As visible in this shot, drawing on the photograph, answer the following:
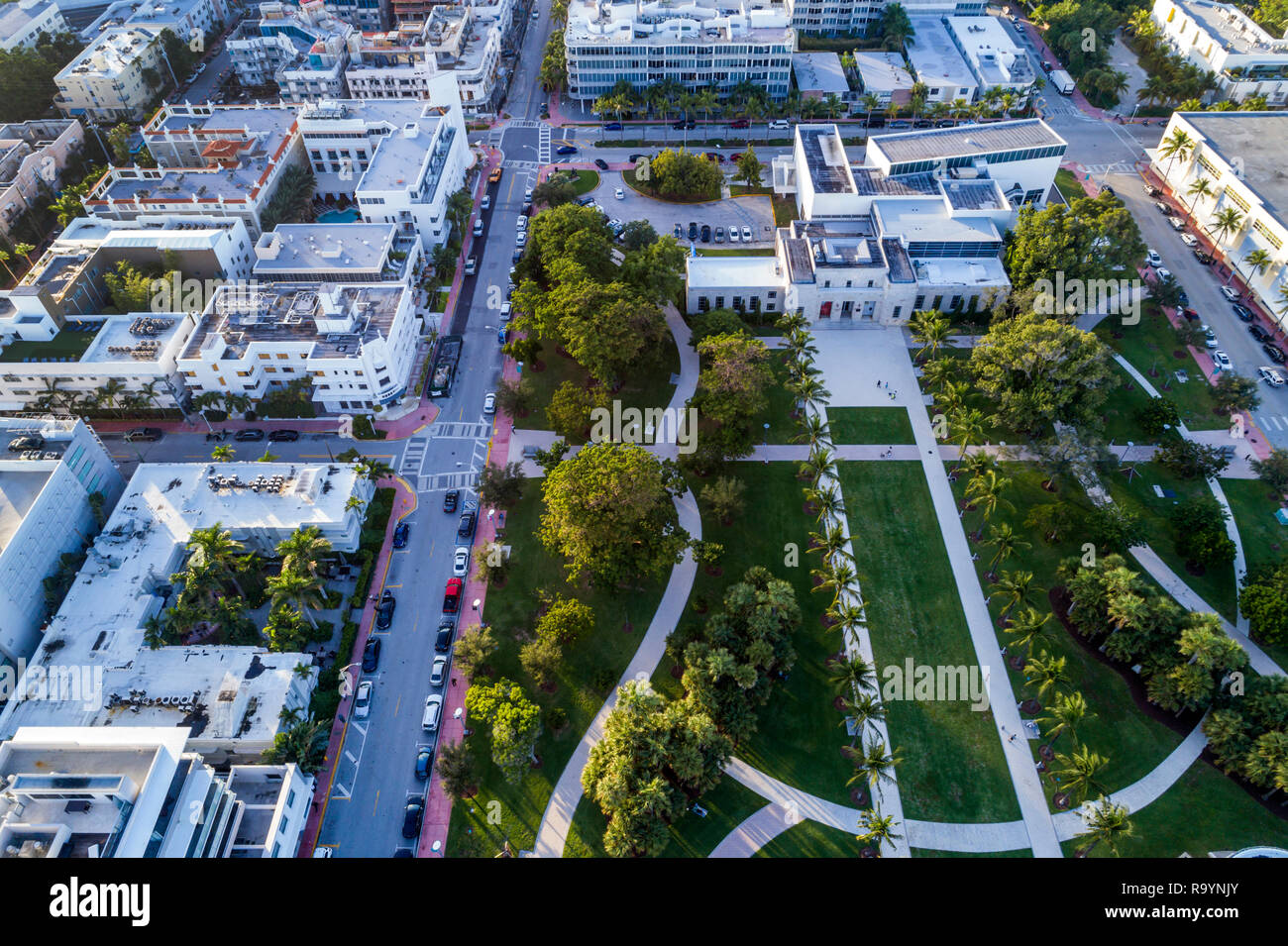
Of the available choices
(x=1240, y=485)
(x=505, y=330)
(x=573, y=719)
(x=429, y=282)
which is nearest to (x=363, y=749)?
(x=573, y=719)

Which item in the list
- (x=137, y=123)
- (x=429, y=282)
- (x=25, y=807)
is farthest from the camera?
(x=137, y=123)

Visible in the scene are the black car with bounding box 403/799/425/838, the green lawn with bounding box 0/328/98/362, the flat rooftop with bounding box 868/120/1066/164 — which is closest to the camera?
the black car with bounding box 403/799/425/838

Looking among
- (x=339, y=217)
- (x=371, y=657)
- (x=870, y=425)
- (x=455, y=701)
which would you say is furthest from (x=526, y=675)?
(x=339, y=217)

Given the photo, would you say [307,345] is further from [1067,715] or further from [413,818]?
[1067,715]

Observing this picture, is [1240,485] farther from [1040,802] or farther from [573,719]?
[573,719]

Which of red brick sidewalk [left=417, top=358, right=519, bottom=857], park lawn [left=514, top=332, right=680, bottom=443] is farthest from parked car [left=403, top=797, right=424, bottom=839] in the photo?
park lawn [left=514, top=332, right=680, bottom=443]

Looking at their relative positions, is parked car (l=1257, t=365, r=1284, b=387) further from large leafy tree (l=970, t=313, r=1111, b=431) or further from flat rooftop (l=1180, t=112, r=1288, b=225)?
large leafy tree (l=970, t=313, r=1111, b=431)
